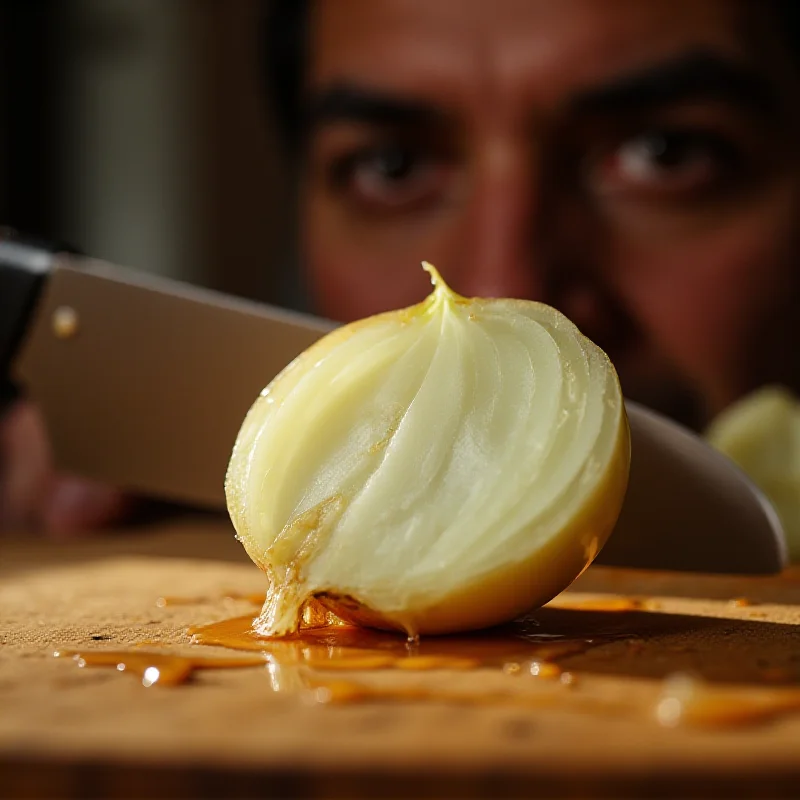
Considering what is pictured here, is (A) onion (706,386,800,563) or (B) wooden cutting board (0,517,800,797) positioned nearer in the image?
(B) wooden cutting board (0,517,800,797)

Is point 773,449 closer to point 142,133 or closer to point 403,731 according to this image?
point 403,731

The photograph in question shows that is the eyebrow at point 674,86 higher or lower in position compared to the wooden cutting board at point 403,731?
higher

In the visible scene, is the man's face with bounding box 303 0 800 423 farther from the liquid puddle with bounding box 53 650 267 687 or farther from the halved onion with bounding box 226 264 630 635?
the liquid puddle with bounding box 53 650 267 687

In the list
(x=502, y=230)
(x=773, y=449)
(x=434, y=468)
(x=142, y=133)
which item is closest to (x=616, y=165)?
(x=502, y=230)

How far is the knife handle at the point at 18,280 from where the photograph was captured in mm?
1022

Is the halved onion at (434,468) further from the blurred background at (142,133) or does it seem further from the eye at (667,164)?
the blurred background at (142,133)

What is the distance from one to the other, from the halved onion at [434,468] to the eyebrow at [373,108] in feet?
4.15

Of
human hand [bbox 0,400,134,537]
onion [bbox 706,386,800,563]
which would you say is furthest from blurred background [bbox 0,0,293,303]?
onion [bbox 706,386,800,563]

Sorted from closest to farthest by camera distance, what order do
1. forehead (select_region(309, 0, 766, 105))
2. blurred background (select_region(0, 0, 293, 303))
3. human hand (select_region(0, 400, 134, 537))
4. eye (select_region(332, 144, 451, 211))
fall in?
1. human hand (select_region(0, 400, 134, 537))
2. forehead (select_region(309, 0, 766, 105))
3. eye (select_region(332, 144, 451, 211))
4. blurred background (select_region(0, 0, 293, 303))

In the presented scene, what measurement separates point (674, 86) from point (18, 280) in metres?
1.17

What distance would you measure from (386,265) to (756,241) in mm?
689

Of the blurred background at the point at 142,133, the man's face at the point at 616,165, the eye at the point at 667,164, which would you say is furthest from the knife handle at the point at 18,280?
the blurred background at the point at 142,133

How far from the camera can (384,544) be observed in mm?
568

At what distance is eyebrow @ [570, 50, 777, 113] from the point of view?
5.56 ft
